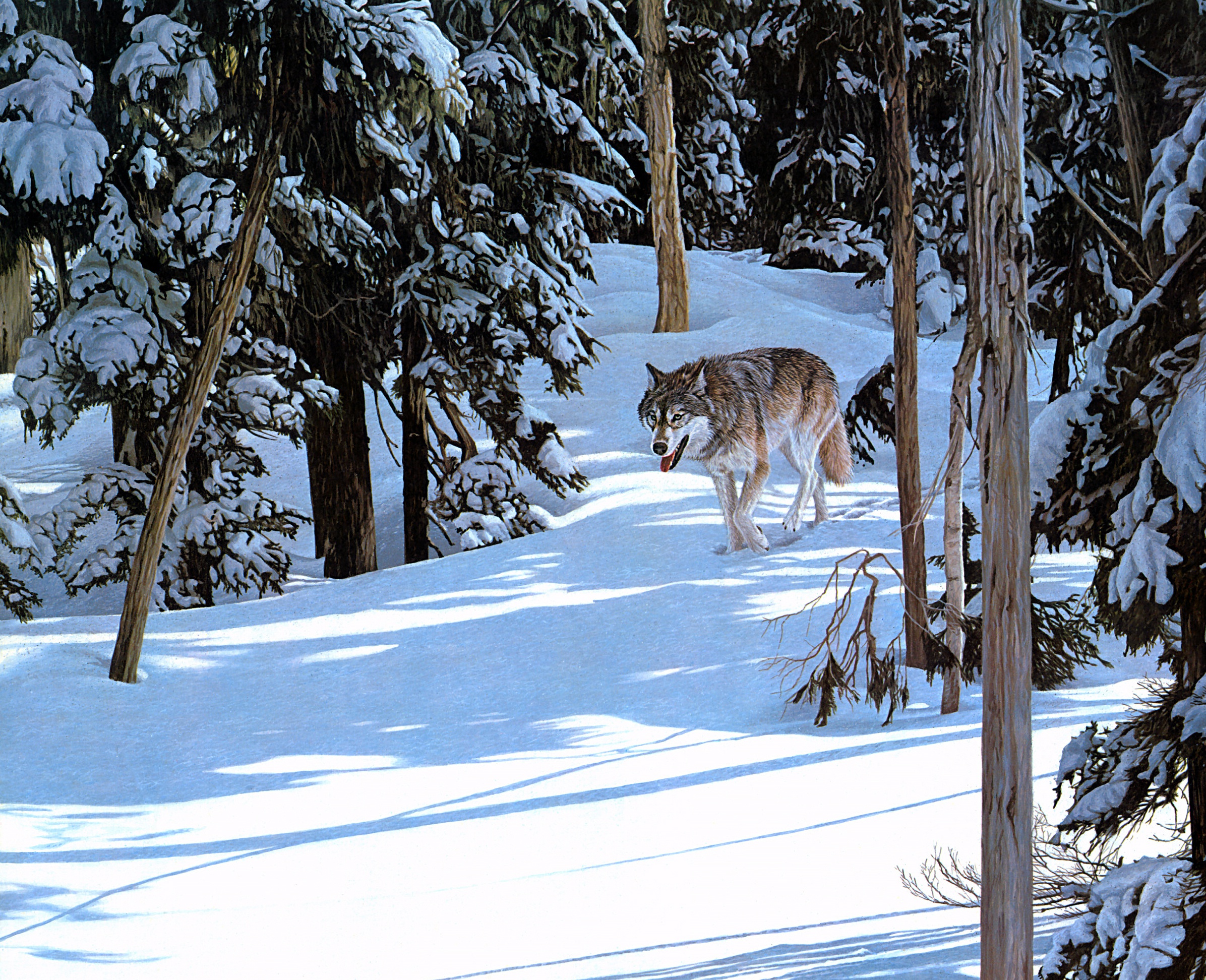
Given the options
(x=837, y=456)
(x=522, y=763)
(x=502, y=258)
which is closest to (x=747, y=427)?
(x=837, y=456)

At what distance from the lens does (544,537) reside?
294 inches

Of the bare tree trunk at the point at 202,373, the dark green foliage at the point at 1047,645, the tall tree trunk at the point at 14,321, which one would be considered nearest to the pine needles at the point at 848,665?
the dark green foliage at the point at 1047,645

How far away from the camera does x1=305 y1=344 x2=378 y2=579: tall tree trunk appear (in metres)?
8.09

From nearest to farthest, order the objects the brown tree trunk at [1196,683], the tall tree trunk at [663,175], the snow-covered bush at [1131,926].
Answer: the snow-covered bush at [1131,926], the brown tree trunk at [1196,683], the tall tree trunk at [663,175]

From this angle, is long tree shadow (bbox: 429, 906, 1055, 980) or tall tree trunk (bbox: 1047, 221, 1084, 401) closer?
long tree shadow (bbox: 429, 906, 1055, 980)

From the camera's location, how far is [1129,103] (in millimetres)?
3811

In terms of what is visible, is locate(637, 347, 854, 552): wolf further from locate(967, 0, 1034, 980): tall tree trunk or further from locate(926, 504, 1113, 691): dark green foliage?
locate(967, 0, 1034, 980): tall tree trunk

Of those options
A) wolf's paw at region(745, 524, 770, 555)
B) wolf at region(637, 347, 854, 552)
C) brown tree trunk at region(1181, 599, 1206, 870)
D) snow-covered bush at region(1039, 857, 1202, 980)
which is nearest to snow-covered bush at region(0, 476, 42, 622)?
wolf at region(637, 347, 854, 552)

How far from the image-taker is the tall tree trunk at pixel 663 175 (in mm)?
8719

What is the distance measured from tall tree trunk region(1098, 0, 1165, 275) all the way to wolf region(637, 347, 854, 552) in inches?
117

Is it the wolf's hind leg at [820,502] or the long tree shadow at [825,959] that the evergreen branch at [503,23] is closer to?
the wolf's hind leg at [820,502]

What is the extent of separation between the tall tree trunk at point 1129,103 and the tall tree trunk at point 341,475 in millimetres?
5187

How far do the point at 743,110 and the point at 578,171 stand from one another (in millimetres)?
1443

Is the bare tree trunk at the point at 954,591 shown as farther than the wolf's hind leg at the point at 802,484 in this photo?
No
